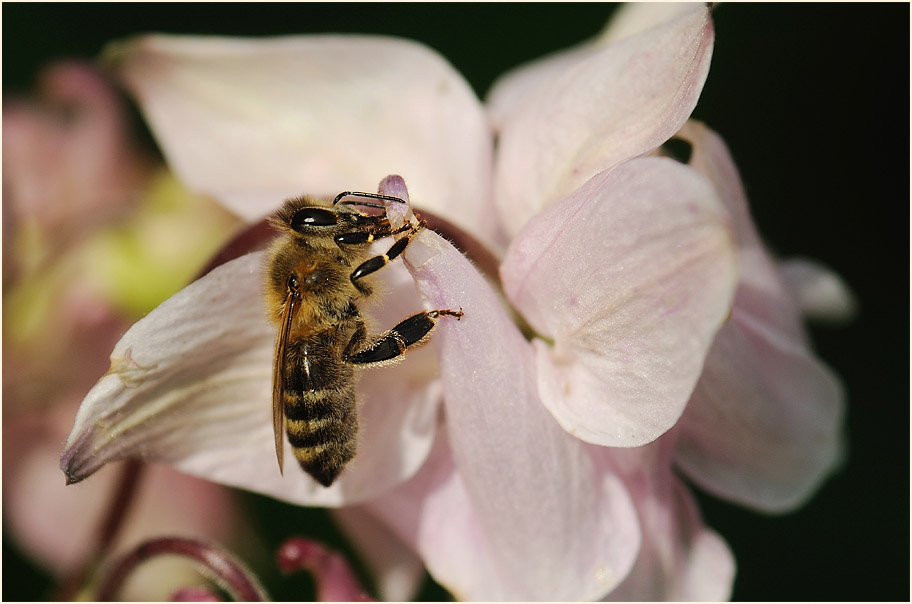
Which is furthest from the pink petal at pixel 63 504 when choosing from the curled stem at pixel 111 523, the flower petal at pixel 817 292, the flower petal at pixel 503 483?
the flower petal at pixel 817 292

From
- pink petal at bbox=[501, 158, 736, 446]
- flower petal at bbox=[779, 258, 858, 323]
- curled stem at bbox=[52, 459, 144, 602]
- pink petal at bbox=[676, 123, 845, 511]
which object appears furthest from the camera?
flower petal at bbox=[779, 258, 858, 323]

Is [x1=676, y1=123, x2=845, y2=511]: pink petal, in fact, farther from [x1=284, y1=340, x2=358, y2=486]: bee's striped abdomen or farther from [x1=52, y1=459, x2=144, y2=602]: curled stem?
[x1=52, y1=459, x2=144, y2=602]: curled stem

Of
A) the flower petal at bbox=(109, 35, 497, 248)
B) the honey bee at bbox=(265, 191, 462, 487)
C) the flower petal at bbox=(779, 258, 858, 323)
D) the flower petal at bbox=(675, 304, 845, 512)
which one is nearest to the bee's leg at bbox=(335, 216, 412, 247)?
the honey bee at bbox=(265, 191, 462, 487)

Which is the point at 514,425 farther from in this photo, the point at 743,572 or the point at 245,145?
the point at 743,572

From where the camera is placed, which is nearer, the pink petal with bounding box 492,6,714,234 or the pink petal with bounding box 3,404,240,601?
the pink petal with bounding box 492,6,714,234

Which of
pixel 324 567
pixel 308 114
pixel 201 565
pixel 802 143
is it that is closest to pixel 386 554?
pixel 324 567
